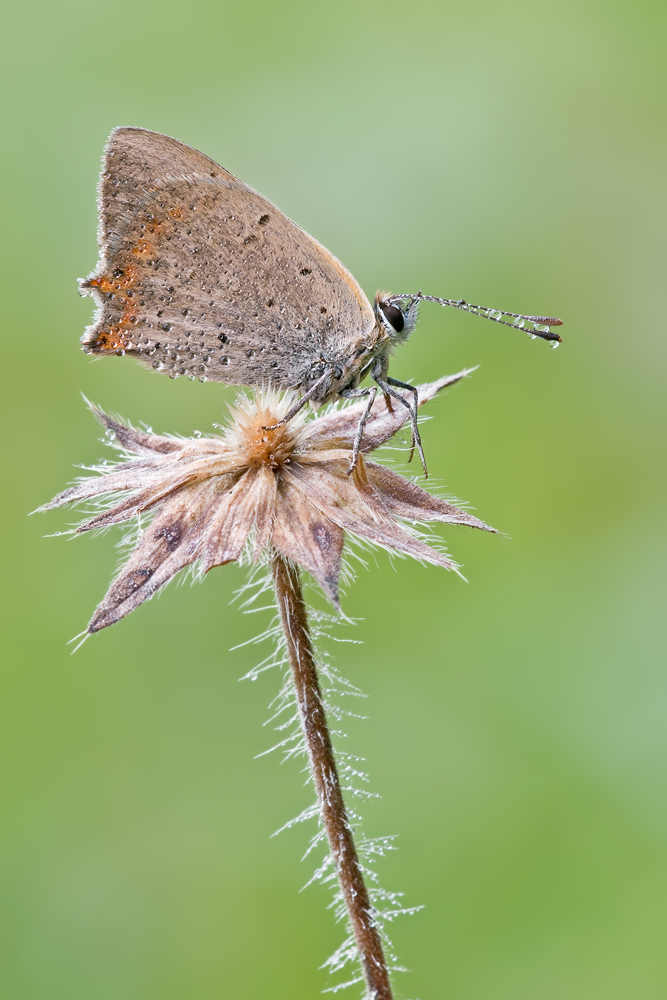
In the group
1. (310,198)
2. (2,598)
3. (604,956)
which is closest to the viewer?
(604,956)

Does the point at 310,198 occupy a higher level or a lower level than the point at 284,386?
higher

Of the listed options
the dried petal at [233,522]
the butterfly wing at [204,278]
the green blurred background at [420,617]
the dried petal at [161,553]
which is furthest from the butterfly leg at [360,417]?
the green blurred background at [420,617]

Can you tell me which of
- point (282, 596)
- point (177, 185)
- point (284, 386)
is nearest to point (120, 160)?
point (177, 185)

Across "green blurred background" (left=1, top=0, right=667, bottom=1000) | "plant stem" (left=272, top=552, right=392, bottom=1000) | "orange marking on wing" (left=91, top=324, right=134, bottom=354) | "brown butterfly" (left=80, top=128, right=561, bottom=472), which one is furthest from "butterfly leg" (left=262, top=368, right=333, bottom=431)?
"green blurred background" (left=1, top=0, right=667, bottom=1000)

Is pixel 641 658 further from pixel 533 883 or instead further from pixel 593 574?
pixel 533 883

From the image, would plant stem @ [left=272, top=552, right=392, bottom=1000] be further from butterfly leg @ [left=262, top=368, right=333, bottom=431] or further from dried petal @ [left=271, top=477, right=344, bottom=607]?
butterfly leg @ [left=262, top=368, right=333, bottom=431]

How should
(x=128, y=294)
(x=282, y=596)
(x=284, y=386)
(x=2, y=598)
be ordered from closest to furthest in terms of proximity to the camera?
(x=282, y=596) < (x=128, y=294) < (x=284, y=386) < (x=2, y=598)
